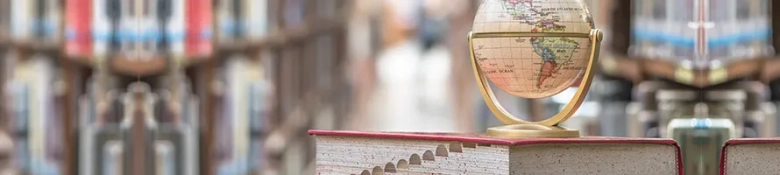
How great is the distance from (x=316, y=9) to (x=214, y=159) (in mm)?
474

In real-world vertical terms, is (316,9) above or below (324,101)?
above

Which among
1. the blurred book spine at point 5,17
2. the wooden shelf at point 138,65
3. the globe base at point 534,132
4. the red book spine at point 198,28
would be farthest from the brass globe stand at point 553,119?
the blurred book spine at point 5,17

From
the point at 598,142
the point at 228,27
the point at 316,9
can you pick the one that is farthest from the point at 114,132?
the point at 598,142

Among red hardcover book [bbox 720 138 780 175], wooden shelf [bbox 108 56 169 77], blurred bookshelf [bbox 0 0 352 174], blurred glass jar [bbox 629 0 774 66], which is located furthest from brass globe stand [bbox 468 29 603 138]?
Result: wooden shelf [bbox 108 56 169 77]

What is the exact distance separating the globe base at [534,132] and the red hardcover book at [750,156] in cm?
17

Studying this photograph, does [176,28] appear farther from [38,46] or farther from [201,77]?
[38,46]

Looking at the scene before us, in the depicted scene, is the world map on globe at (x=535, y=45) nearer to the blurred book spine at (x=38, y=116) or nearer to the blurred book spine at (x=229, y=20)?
the blurred book spine at (x=229, y=20)

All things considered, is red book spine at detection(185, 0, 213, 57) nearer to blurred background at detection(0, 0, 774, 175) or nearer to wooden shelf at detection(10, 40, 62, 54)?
blurred background at detection(0, 0, 774, 175)

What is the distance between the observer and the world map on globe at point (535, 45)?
1438 mm

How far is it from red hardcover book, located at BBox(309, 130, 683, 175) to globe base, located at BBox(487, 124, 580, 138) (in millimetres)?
46

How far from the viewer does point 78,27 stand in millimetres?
3328

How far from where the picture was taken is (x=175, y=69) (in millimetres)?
3334

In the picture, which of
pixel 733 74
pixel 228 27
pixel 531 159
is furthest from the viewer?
pixel 228 27

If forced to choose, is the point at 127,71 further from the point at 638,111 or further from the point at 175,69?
the point at 638,111
